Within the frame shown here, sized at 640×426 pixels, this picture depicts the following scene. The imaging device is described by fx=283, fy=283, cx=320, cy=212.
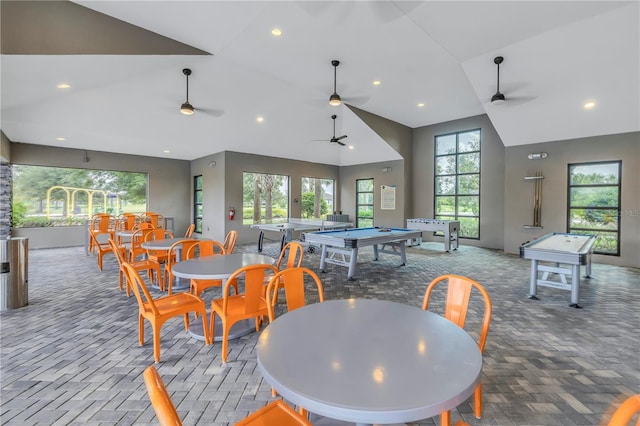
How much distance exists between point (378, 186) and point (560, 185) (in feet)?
17.3

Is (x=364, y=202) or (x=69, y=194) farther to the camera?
(x=364, y=202)

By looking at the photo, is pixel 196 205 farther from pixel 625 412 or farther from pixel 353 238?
pixel 625 412

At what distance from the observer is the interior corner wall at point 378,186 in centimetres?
993

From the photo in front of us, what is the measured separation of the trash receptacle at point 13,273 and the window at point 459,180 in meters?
9.95

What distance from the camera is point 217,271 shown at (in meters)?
2.89

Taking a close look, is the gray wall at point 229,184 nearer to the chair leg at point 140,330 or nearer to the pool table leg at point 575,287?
the chair leg at point 140,330

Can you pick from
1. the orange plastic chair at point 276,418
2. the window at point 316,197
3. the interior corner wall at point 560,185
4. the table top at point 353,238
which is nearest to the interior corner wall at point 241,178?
the window at point 316,197

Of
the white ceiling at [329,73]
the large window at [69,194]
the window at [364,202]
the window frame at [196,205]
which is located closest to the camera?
the white ceiling at [329,73]

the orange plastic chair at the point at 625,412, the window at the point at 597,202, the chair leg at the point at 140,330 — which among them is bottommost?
the chair leg at the point at 140,330

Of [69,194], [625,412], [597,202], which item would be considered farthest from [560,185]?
[69,194]

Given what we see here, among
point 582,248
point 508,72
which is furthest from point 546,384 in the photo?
point 508,72

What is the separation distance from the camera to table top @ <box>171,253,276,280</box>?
2.77 meters

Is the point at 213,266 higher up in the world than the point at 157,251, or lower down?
higher up

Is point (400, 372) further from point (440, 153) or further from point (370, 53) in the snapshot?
point (440, 153)
